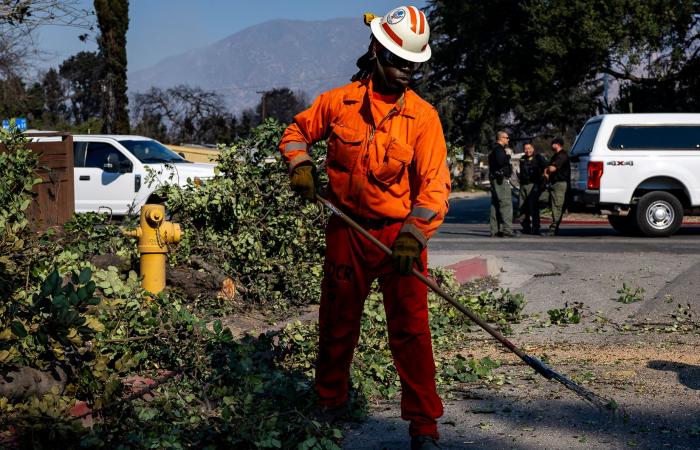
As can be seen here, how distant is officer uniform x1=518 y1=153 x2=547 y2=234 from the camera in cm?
1761

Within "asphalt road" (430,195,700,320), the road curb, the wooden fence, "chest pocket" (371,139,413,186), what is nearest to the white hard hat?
"chest pocket" (371,139,413,186)

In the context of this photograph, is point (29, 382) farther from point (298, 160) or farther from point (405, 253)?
point (405, 253)

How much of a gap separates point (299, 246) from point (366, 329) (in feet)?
5.43

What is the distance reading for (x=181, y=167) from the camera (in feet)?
54.0

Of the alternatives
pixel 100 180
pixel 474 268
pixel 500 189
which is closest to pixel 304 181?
pixel 474 268

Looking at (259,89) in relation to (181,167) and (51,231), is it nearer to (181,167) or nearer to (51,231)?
(181,167)

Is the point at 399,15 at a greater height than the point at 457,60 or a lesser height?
lesser

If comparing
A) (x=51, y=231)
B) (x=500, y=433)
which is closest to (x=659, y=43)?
(x=51, y=231)

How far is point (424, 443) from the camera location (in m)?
4.43

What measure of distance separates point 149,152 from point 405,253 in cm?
1355

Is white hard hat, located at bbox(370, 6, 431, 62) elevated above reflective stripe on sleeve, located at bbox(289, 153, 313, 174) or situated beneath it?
elevated above

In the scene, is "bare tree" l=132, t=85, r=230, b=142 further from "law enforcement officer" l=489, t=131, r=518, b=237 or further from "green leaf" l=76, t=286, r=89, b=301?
"green leaf" l=76, t=286, r=89, b=301

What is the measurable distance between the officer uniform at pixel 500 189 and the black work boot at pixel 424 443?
1239 cm

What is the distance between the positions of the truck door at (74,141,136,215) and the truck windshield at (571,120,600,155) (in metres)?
7.71
